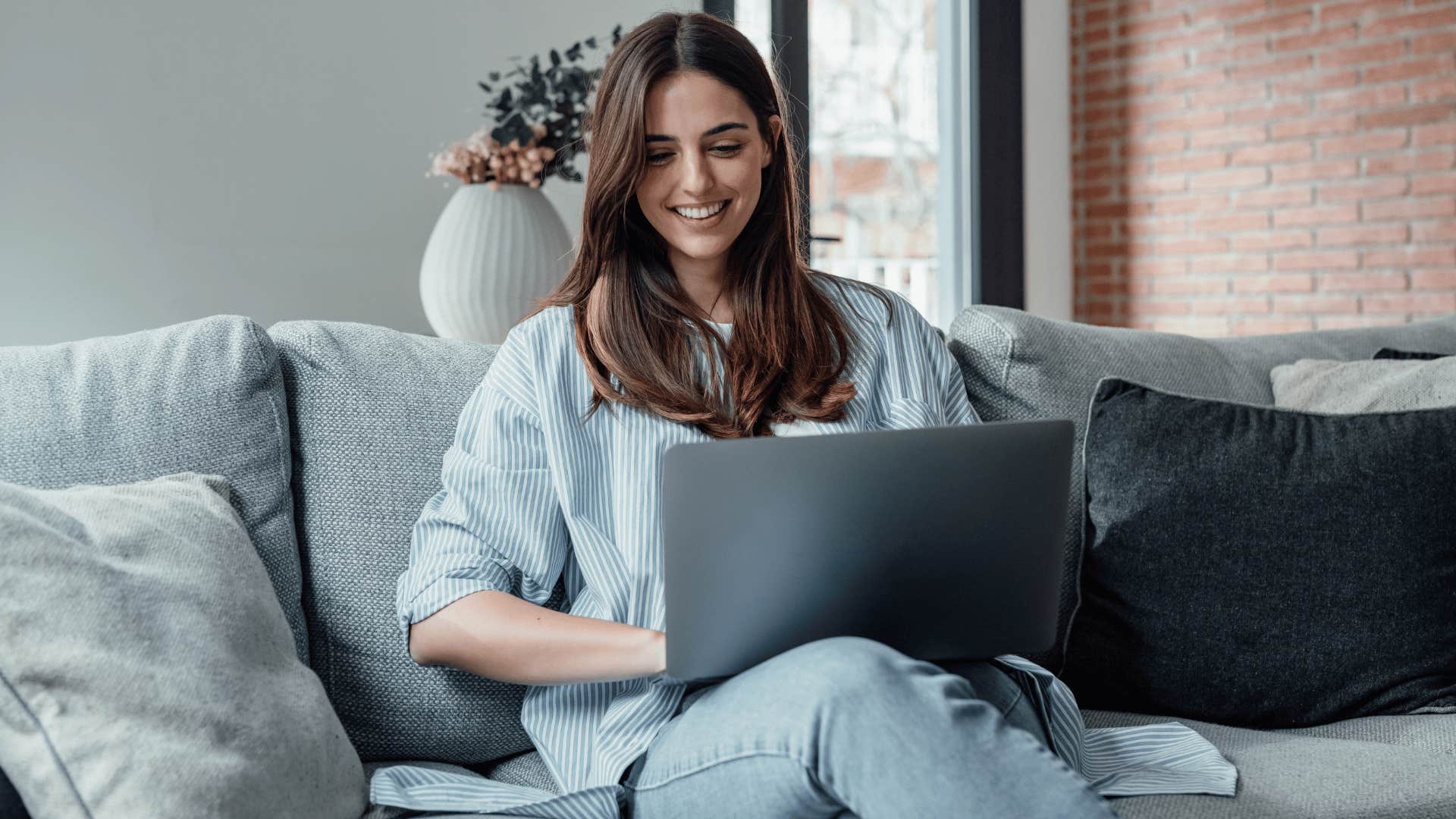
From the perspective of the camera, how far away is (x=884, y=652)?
3.39 ft

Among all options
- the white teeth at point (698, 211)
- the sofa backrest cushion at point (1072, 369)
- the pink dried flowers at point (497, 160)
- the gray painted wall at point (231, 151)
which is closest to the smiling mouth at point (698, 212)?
the white teeth at point (698, 211)

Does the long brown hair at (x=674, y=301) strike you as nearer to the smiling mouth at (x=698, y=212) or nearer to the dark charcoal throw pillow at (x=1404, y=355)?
the smiling mouth at (x=698, y=212)

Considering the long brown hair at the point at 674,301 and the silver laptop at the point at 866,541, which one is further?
the long brown hair at the point at 674,301

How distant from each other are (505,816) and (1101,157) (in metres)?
3.86

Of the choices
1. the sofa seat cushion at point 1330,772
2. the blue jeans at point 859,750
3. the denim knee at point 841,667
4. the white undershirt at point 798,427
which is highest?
the white undershirt at point 798,427

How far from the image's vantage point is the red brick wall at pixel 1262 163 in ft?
12.4

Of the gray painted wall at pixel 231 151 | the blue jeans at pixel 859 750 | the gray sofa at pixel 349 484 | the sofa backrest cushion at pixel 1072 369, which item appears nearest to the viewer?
the blue jeans at pixel 859 750

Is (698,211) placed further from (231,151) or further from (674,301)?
(231,151)

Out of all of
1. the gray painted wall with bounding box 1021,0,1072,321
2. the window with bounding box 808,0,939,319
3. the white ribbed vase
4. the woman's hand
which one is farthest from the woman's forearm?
the gray painted wall with bounding box 1021,0,1072,321

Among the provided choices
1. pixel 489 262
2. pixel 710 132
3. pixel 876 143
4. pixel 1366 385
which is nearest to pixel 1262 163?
pixel 876 143

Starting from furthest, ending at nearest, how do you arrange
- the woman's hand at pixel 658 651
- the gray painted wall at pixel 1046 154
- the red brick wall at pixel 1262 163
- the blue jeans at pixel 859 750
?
the gray painted wall at pixel 1046 154 → the red brick wall at pixel 1262 163 → the woman's hand at pixel 658 651 → the blue jeans at pixel 859 750

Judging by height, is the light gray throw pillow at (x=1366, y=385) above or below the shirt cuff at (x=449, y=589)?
above

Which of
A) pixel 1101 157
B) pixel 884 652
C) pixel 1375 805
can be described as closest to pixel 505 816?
pixel 884 652

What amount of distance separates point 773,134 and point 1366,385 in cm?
90
